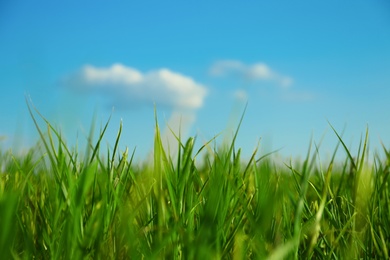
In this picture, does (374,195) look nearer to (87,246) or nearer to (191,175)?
(191,175)

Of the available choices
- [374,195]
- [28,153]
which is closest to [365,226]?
[374,195]

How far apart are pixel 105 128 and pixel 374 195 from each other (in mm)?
683

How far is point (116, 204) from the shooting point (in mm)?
1090

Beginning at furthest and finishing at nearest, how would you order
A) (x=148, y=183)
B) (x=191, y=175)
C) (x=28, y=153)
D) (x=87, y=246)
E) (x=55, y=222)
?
(x=28, y=153)
(x=148, y=183)
(x=191, y=175)
(x=55, y=222)
(x=87, y=246)

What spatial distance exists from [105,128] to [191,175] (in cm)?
24

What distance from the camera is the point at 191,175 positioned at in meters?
1.17

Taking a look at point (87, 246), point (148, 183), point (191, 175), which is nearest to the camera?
point (87, 246)

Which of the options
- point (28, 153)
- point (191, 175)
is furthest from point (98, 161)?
point (28, 153)

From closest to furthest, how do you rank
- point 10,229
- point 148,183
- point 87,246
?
point 10,229
point 87,246
point 148,183

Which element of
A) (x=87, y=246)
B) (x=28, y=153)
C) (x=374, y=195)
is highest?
(x=28, y=153)

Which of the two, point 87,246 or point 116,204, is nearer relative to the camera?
point 87,246

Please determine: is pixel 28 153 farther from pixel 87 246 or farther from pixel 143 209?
pixel 87 246

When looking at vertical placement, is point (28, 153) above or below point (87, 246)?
above

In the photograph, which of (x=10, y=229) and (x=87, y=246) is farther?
(x=87, y=246)
